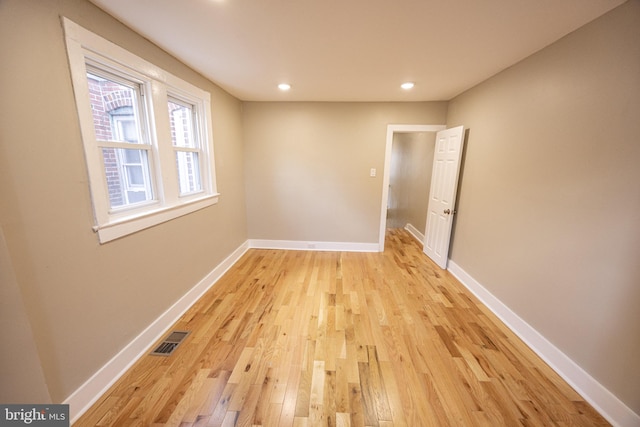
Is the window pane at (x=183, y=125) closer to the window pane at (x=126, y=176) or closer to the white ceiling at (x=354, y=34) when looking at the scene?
the white ceiling at (x=354, y=34)

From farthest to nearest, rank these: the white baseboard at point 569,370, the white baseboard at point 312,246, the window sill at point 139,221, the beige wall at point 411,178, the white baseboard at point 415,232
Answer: the white baseboard at point 415,232, the beige wall at point 411,178, the white baseboard at point 312,246, the window sill at point 139,221, the white baseboard at point 569,370

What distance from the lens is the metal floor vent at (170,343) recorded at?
6.09 ft

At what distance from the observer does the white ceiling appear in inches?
54.9

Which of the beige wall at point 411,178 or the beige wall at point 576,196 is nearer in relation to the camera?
the beige wall at point 576,196

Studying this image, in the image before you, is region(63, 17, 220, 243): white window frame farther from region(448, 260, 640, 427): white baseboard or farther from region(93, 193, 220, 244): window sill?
region(448, 260, 640, 427): white baseboard

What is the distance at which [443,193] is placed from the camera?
3.36 meters

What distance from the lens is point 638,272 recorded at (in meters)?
1.29

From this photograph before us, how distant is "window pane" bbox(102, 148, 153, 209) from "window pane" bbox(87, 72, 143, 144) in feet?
0.35

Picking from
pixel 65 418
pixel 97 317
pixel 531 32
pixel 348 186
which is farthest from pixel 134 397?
pixel 531 32

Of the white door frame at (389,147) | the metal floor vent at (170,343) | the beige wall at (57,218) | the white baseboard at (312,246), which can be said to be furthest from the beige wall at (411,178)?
the beige wall at (57,218)

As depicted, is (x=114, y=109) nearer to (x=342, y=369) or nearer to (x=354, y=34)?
(x=354, y=34)

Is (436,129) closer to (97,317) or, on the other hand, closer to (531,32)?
(531,32)

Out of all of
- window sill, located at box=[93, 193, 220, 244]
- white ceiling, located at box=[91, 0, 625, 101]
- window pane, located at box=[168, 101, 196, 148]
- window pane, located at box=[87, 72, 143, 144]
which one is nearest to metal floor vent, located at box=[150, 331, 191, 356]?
window sill, located at box=[93, 193, 220, 244]

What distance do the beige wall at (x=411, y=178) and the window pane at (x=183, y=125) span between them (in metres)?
3.73
